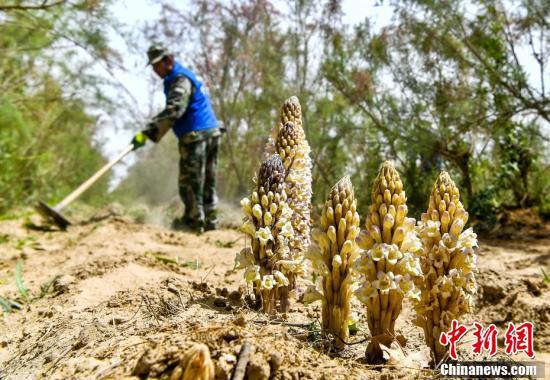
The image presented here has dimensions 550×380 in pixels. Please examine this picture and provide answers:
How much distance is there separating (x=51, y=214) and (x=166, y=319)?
5.01 metres

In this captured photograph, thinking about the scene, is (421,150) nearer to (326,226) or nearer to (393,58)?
(393,58)

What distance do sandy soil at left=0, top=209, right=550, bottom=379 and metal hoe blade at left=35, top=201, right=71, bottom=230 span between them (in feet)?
3.11

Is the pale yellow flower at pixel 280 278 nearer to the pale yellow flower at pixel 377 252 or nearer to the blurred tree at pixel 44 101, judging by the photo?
the pale yellow flower at pixel 377 252

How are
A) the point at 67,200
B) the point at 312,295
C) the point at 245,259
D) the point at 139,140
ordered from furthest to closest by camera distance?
the point at 139,140
the point at 67,200
the point at 245,259
the point at 312,295

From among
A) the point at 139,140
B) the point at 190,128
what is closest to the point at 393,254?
the point at 139,140

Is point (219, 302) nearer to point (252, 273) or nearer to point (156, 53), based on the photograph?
point (252, 273)

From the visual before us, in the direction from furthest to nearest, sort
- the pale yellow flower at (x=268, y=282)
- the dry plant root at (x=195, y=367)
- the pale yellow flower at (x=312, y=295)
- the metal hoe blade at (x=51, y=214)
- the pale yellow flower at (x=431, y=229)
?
the metal hoe blade at (x=51, y=214)
the pale yellow flower at (x=268, y=282)
the pale yellow flower at (x=312, y=295)
the pale yellow flower at (x=431, y=229)
the dry plant root at (x=195, y=367)

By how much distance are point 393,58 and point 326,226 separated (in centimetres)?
652

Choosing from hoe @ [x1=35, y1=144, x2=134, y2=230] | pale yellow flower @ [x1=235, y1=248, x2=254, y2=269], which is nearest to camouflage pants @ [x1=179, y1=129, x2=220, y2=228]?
hoe @ [x1=35, y1=144, x2=134, y2=230]

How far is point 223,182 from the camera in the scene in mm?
13719

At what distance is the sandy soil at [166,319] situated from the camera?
174 centimetres

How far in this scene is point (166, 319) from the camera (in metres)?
2.21

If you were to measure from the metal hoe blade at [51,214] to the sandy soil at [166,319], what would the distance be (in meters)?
0.95

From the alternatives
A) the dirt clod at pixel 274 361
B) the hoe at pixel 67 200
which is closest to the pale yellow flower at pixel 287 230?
the dirt clod at pixel 274 361
